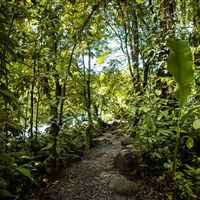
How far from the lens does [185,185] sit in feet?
7.82

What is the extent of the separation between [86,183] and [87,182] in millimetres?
28

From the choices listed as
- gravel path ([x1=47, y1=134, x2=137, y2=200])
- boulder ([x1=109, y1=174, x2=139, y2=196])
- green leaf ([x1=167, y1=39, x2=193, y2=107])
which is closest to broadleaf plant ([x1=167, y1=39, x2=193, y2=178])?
green leaf ([x1=167, y1=39, x2=193, y2=107])

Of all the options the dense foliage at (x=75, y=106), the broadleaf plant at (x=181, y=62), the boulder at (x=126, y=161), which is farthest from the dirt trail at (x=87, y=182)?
the broadleaf plant at (x=181, y=62)

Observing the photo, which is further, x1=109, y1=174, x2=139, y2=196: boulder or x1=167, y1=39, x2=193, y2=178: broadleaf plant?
x1=109, y1=174, x2=139, y2=196: boulder

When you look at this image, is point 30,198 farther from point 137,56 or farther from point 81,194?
point 137,56

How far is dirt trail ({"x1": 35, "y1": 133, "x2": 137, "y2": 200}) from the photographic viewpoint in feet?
8.80

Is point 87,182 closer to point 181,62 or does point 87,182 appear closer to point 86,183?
point 86,183

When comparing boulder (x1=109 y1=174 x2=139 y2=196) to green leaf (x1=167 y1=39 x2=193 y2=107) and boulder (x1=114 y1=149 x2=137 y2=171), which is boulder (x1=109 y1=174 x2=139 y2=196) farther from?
green leaf (x1=167 y1=39 x2=193 y2=107)

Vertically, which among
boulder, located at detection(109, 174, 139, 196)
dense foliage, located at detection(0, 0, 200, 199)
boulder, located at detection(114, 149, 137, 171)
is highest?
dense foliage, located at detection(0, 0, 200, 199)

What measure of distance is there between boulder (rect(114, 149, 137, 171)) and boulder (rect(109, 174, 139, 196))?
0.39 metres

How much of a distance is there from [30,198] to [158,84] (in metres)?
2.67

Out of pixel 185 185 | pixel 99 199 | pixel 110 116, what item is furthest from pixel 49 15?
pixel 110 116

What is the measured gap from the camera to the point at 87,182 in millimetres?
3006

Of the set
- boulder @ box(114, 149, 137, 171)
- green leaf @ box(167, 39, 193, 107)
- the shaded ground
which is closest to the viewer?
green leaf @ box(167, 39, 193, 107)
